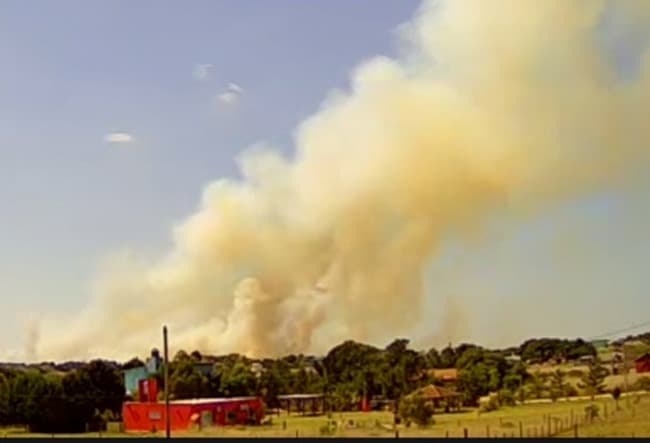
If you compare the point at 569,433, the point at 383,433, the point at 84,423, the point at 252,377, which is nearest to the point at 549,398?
the point at 569,433

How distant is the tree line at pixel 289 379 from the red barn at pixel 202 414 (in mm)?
61

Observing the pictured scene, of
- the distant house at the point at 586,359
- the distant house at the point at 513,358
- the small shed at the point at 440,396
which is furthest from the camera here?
the small shed at the point at 440,396

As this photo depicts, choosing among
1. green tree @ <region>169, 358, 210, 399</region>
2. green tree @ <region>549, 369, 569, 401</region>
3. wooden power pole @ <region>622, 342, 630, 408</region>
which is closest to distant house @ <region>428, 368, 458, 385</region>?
green tree @ <region>549, 369, 569, 401</region>

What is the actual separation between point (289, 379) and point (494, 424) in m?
1.59

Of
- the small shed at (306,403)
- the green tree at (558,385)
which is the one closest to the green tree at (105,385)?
the small shed at (306,403)

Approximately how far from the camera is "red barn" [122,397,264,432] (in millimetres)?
8680

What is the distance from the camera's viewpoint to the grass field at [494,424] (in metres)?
7.93

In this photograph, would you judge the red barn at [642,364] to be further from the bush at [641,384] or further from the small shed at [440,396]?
the small shed at [440,396]

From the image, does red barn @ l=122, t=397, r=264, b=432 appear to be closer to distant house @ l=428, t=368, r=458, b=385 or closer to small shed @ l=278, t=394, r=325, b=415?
small shed @ l=278, t=394, r=325, b=415

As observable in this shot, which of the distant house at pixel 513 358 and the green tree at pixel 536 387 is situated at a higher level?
the distant house at pixel 513 358

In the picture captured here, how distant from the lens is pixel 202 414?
8695 mm

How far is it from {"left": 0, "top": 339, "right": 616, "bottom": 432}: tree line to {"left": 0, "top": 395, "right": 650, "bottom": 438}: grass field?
0.44ft

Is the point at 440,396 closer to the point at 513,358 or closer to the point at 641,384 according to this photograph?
the point at 513,358

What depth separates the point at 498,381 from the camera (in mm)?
8266
